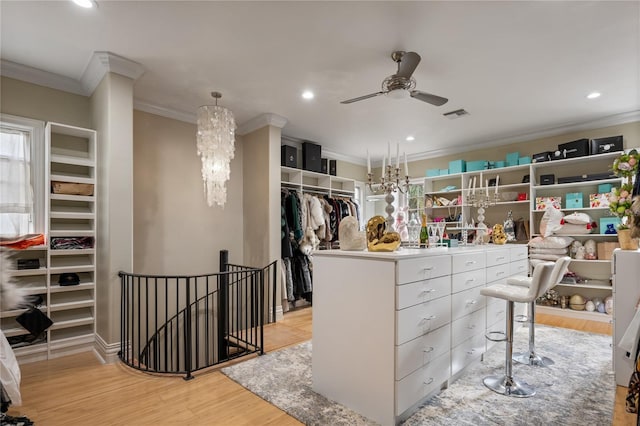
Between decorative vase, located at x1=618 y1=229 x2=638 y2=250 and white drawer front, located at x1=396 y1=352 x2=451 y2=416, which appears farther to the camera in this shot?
decorative vase, located at x1=618 y1=229 x2=638 y2=250

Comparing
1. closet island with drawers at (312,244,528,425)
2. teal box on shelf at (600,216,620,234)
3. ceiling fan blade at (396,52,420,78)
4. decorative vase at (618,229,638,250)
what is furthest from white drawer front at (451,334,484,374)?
teal box on shelf at (600,216,620,234)

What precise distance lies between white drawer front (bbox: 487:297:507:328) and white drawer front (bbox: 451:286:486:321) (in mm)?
181

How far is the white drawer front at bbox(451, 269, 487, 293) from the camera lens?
2277mm

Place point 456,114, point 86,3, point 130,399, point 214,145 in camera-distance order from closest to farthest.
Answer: point 86,3, point 130,399, point 214,145, point 456,114

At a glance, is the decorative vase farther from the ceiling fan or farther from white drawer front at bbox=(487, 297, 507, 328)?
the ceiling fan

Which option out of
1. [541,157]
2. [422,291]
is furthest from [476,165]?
[422,291]

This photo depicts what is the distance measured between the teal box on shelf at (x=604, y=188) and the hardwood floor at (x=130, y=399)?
2846mm

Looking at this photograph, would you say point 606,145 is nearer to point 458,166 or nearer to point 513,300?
point 458,166

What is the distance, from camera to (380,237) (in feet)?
6.81

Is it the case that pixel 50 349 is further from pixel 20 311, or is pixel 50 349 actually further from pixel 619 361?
pixel 619 361

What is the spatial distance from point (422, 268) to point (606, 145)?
3.89m

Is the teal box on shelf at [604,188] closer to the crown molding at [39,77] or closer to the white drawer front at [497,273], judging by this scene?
the white drawer front at [497,273]

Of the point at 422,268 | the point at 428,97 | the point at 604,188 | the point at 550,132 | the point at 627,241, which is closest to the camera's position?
the point at 422,268

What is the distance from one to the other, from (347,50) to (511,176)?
3900 millimetres
